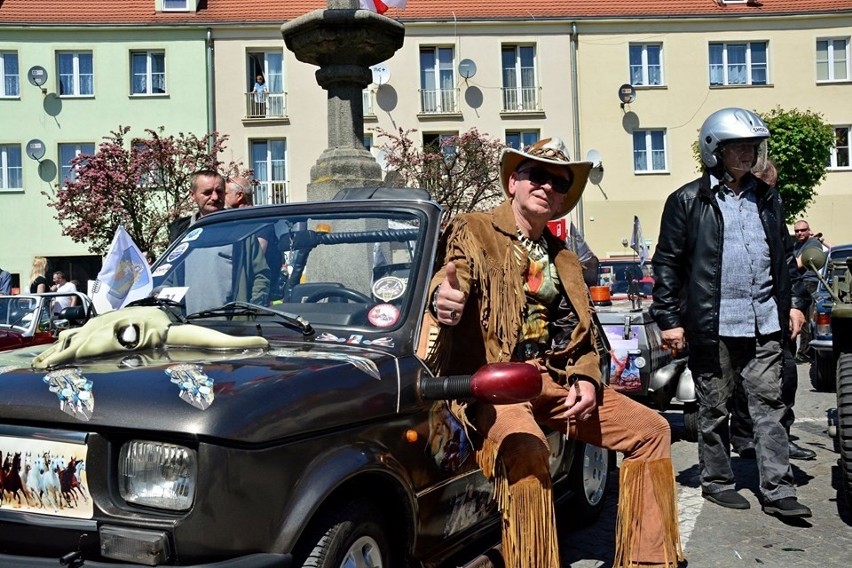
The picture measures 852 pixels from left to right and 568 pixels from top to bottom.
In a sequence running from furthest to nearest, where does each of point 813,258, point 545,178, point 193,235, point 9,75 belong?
1. point 9,75
2. point 813,258
3. point 193,235
4. point 545,178

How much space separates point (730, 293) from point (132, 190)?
20.9 meters

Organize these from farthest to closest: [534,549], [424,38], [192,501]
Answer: [424,38] → [534,549] → [192,501]

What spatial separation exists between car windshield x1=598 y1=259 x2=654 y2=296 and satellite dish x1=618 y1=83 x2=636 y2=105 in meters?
19.2

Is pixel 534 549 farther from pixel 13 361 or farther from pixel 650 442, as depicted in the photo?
pixel 13 361

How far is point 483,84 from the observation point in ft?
104

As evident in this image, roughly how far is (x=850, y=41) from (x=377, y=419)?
35.2 meters

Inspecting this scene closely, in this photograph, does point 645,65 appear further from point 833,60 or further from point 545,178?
point 545,178

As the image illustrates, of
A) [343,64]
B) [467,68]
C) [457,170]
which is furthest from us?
[467,68]

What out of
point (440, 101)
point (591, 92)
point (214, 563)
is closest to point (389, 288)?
point (214, 563)

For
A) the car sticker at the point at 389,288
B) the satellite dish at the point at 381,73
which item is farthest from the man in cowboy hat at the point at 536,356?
the satellite dish at the point at 381,73

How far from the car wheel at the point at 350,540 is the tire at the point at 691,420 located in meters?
4.68

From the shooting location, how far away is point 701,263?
201 inches

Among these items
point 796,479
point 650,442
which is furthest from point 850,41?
point 650,442

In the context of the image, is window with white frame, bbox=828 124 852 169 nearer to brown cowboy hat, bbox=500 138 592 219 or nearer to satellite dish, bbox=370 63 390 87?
satellite dish, bbox=370 63 390 87
